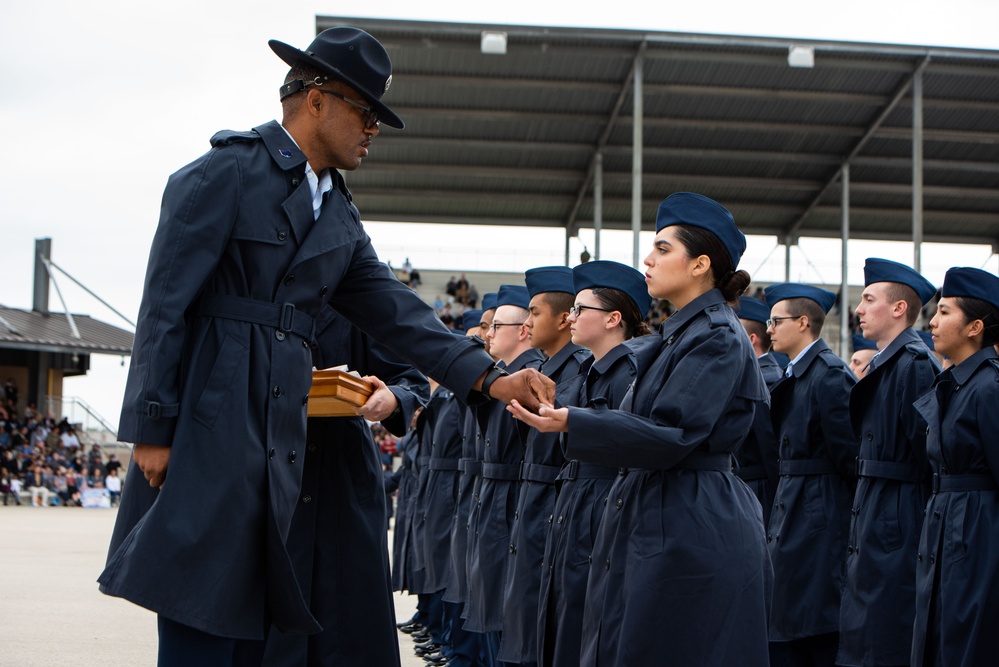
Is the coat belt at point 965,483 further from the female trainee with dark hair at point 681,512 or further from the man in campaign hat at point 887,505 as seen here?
the female trainee with dark hair at point 681,512

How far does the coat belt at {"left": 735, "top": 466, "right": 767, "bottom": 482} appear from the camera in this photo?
6.77 metres

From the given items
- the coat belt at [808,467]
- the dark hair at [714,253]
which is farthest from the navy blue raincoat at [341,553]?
the coat belt at [808,467]

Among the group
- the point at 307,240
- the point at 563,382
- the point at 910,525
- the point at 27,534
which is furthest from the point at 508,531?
the point at 27,534

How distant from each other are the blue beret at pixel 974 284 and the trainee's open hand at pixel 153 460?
3576mm

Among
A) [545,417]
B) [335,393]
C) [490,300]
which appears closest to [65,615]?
[490,300]

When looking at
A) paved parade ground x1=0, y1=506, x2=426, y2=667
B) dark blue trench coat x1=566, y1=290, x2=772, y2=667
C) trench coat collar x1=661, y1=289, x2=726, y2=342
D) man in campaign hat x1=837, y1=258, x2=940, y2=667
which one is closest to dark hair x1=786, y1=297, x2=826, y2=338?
man in campaign hat x1=837, y1=258, x2=940, y2=667

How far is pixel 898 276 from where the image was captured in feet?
19.7

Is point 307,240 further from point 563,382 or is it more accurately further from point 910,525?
point 910,525

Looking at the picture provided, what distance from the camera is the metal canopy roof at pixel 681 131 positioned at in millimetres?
24172

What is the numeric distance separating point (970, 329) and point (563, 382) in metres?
1.88

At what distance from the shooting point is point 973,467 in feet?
16.2

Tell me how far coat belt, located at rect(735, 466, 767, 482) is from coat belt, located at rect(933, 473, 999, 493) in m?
1.72

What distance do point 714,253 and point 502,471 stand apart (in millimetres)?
2604

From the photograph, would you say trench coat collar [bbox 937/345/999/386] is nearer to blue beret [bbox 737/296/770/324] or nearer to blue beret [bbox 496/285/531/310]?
blue beret [bbox 496/285/531/310]
